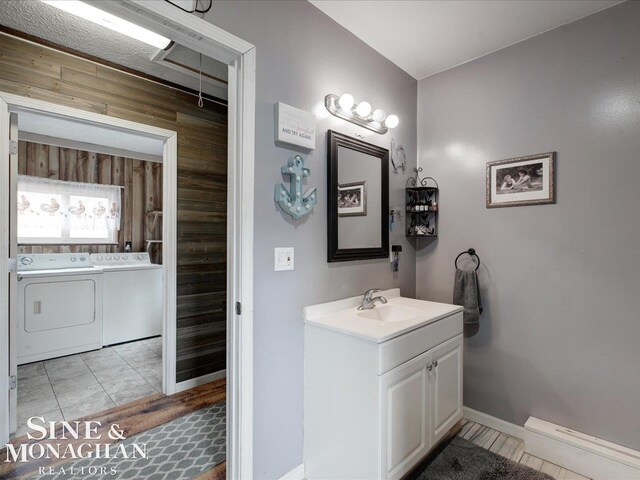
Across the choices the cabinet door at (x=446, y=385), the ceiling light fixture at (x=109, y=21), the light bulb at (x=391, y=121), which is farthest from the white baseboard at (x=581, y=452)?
the ceiling light fixture at (x=109, y=21)

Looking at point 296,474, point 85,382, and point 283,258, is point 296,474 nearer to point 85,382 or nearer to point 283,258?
point 283,258

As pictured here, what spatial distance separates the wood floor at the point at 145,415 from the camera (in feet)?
5.68

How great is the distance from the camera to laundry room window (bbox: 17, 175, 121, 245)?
364cm

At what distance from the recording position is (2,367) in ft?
6.14

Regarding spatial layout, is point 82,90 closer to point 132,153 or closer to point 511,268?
point 132,153

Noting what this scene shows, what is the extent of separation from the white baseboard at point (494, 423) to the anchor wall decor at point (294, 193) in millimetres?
1914

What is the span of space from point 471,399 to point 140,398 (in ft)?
8.34

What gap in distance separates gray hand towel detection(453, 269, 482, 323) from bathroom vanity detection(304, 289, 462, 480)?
329 mm

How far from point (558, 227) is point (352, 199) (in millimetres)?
1266

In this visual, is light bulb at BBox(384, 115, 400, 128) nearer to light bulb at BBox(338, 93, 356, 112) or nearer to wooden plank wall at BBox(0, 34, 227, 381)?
light bulb at BBox(338, 93, 356, 112)

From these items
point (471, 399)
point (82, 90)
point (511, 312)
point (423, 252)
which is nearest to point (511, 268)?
point (511, 312)

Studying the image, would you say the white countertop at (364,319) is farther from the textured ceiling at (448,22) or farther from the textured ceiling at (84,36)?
the textured ceiling at (84,36)

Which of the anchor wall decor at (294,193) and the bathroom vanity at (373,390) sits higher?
the anchor wall decor at (294,193)

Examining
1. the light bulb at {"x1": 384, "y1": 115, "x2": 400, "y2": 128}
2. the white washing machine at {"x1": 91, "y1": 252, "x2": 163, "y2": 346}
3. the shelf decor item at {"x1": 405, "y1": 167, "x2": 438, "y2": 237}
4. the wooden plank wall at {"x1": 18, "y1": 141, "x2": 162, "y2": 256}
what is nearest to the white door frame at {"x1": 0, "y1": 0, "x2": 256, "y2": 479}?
the light bulb at {"x1": 384, "y1": 115, "x2": 400, "y2": 128}
